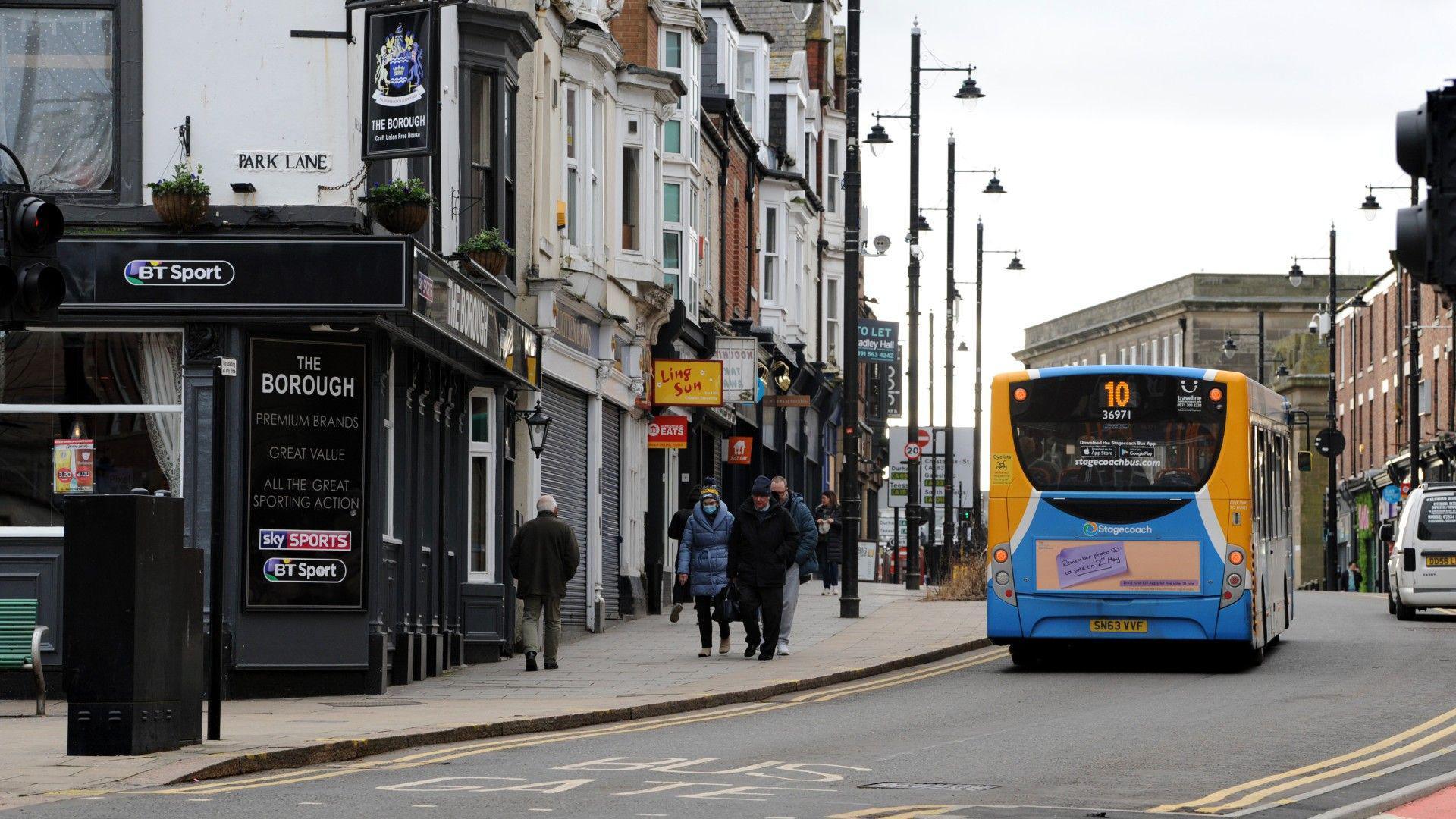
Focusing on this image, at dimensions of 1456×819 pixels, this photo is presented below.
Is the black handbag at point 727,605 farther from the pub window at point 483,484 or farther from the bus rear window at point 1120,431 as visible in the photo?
the bus rear window at point 1120,431

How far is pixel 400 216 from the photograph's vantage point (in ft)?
63.3

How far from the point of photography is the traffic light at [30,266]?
42.5 ft

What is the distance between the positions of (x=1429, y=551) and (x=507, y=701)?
1860 cm

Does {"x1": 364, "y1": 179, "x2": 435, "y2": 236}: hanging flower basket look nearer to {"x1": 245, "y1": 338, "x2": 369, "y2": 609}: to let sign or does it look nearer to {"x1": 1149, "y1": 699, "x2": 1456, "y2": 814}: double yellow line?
{"x1": 245, "y1": 338, "x2": 369, "y2": 609}: to let sign

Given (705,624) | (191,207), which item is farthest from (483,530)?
(191,207)

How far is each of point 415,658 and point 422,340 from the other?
10.3 feet

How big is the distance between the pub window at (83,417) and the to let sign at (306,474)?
2.60 feet

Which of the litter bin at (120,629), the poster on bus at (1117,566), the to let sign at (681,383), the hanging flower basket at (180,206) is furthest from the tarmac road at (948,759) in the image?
the to let sign at (681,383)

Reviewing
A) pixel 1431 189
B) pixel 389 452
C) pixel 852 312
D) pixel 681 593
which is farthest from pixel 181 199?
pixel 852 312

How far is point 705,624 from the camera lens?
24406mm

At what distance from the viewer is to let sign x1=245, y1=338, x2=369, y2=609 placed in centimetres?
1914

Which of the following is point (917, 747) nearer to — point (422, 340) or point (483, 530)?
point (422, 340)

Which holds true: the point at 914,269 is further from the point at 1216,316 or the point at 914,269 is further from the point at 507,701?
the point at 1216,316

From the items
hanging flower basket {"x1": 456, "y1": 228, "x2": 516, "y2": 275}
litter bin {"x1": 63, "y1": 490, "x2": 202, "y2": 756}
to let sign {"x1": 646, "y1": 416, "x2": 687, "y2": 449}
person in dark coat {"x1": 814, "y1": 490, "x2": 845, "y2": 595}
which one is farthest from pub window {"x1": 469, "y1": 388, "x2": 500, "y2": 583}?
person in dark coat {"x1": 814, "y1": 490, "x2": 845, "y2": 595}
